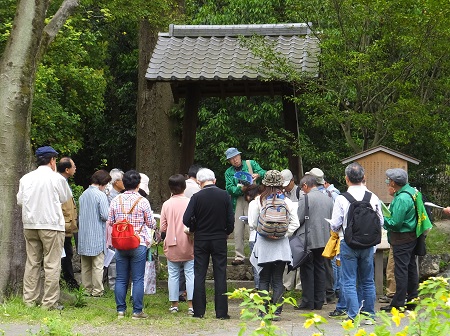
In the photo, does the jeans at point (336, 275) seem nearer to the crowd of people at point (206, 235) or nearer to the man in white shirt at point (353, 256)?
the crowd of people at point (206, 235)

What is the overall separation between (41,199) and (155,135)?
1078 cm

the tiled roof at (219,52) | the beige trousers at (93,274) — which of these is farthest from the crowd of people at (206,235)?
the tiled roof at (219,52)

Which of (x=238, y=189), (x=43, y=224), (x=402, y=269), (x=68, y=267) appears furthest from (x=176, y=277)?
(x=402, y=269)

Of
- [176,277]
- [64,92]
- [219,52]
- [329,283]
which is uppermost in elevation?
[64,92]

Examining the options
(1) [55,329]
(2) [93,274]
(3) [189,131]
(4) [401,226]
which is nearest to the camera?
(1) [55,329]

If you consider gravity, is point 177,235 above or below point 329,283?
above

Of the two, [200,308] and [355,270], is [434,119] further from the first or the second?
[200,308]

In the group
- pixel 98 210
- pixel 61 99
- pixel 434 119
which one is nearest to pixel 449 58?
pixel 434 119

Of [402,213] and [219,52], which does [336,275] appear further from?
[219,52]

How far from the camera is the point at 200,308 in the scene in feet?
33.9

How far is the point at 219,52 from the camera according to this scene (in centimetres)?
1499

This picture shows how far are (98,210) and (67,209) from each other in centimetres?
45

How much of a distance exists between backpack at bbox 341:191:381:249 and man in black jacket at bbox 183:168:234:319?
1.55 m

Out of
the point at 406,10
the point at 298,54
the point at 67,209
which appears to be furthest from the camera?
Answer: the point at 298,54
